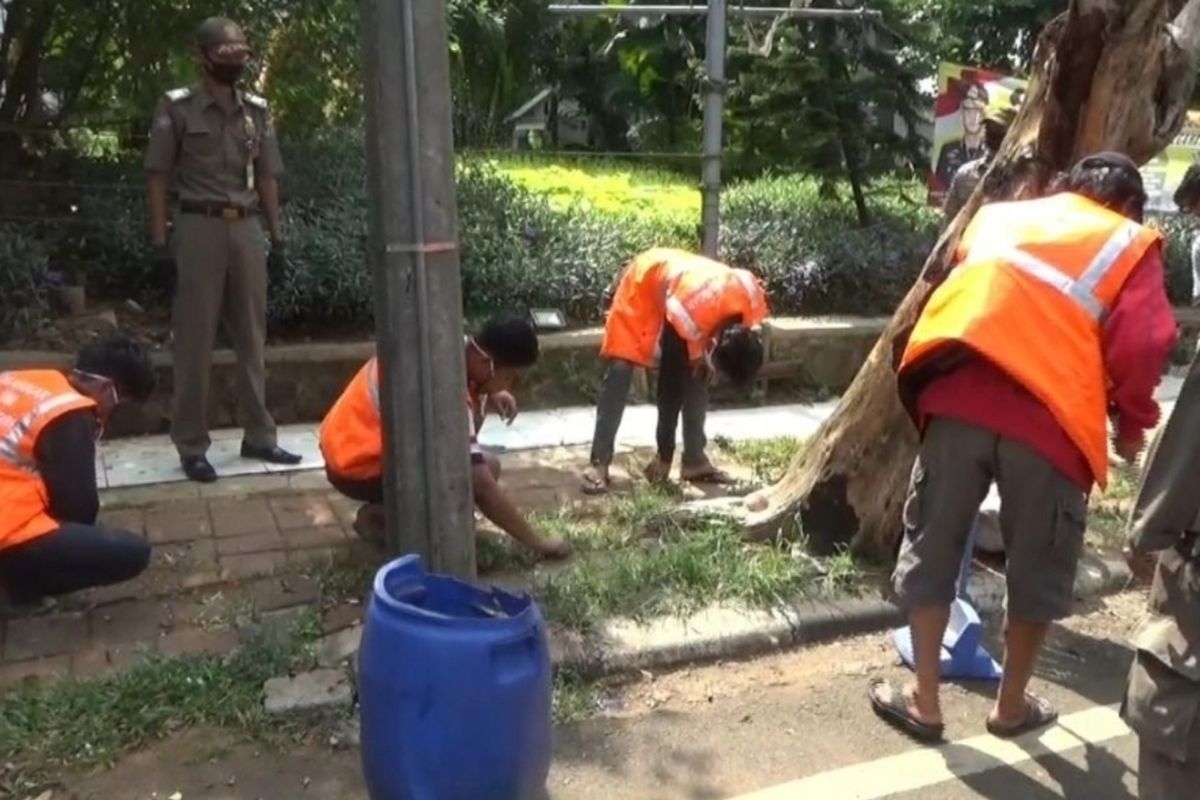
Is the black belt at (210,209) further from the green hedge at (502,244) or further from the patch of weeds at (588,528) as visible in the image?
the patch of weeds at (588,528)

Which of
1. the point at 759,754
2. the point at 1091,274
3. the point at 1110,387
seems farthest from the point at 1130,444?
the point at 759,754

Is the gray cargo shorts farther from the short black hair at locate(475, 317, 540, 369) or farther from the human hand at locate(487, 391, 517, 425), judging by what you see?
the human hand at locate(487, 391, 517, 425)

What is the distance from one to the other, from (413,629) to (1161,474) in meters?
1.62

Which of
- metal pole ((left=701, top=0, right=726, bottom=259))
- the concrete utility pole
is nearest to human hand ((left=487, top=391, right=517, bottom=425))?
the concrete utility pole

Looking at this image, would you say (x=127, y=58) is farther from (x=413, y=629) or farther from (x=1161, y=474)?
(x=1161, y=474)

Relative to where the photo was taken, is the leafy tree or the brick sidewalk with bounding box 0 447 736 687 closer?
the brick sidewalk with bounding box 0 447 736 687

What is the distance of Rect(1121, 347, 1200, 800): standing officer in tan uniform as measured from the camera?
2566 mm

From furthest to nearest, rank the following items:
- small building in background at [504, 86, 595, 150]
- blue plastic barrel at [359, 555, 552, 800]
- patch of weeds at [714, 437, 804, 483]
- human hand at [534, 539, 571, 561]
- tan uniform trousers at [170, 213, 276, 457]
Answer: small building in background at [504, 86, 595, 150] → patch of weeds at [714, 437, 804, 483] → tan uniform trousers at [170, 213, 276, 457] → human hand at [534, 539, 571, 561] → blue plastic barrel at [359, 555, 552, 800]

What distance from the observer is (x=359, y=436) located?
4504 millimetres

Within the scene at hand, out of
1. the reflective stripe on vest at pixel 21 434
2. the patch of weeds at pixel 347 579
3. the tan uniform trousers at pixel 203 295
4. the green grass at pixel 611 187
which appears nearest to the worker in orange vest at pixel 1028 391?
the patch of weeds at pixel 347 579

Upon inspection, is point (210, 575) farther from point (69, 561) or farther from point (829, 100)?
point (829, 100)

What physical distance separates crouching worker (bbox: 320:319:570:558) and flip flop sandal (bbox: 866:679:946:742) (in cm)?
136

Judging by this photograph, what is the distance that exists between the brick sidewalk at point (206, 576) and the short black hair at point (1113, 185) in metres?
2.58

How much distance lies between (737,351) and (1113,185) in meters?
2.02
